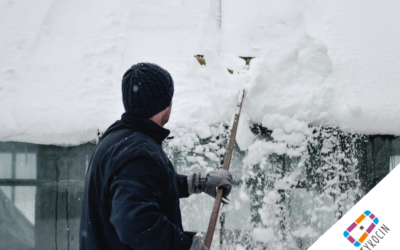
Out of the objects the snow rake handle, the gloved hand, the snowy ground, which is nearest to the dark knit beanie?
the gloved hand

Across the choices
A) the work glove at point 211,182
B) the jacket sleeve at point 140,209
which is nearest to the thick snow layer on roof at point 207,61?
the work glove at point 211,182

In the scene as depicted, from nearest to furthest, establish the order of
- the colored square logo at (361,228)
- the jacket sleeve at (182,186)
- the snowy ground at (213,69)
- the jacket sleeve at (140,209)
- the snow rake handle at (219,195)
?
the jacket sleeve at (140,209) < the colored square logo at (361,228) < the snow rake handle at (219,195) < the jacket sleeve at (182,186) < the snowy ground at (213,69)

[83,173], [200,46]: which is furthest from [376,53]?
[83,173]

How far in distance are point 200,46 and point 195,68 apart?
1.50 ft

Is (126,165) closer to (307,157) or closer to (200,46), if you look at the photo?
(307,157)

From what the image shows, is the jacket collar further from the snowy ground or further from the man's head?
the snowy ground

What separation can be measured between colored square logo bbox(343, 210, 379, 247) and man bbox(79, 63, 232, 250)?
2.81 feet

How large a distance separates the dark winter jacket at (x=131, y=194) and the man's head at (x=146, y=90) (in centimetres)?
5

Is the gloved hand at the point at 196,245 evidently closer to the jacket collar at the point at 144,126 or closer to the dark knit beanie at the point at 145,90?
the jacket collar at the point at 144,126

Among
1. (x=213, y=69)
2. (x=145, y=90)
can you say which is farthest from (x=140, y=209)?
(x=213, y=69)

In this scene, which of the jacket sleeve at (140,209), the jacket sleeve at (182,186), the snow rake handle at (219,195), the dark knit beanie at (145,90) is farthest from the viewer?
the jacket sleeve at (182,186)

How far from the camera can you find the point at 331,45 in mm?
3115

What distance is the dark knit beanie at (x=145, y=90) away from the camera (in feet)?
4.47

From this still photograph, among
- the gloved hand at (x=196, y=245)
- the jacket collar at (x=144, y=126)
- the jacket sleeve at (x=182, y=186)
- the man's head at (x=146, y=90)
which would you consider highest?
the man's head at (x=146, y=90)
